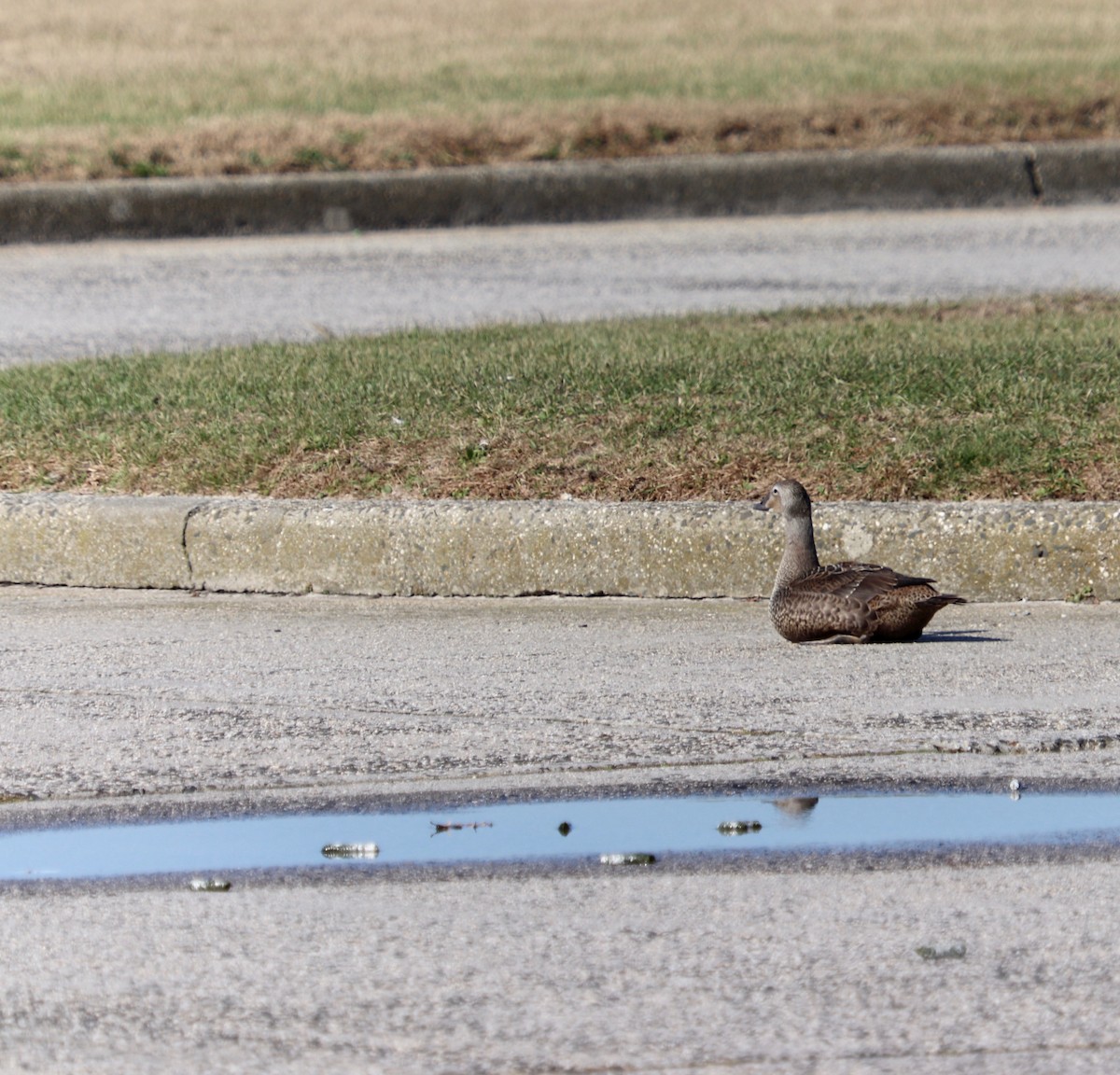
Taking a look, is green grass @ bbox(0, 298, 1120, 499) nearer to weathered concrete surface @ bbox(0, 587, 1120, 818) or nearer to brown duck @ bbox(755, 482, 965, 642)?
weathered concrete surface @ bbox(0, 587, 1120, 818)

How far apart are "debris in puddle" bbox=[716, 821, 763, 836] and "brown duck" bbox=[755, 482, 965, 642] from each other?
131 centimetres

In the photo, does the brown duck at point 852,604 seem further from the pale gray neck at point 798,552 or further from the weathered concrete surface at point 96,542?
the weathered concrete surface at point 96,542

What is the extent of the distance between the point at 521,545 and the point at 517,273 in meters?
4.37

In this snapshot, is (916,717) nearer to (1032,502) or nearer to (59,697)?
(1032,502)

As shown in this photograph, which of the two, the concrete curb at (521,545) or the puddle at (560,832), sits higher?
the concrete curb at (521,545)

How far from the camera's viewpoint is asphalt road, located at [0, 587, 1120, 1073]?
2.52 m

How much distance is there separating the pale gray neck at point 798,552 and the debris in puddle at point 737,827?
4.79 feet

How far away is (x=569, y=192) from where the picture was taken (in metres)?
11.0

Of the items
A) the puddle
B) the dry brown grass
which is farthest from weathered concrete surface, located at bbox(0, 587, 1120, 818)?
the dry brown grass

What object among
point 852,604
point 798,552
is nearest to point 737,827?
point 852,604

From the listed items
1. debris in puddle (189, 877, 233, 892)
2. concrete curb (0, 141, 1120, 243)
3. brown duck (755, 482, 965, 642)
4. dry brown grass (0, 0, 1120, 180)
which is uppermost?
dry brown grass (0, 0, 1120, 180)

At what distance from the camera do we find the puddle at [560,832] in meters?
3.25

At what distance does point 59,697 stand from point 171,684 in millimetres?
251

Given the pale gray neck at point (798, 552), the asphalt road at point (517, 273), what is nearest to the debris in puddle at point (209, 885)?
the pale gray neck at point (798, 552)
